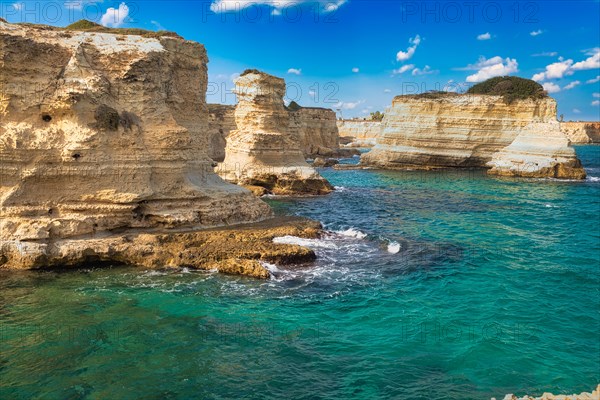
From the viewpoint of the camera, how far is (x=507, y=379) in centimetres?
872

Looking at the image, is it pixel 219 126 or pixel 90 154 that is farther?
pixel 219 126

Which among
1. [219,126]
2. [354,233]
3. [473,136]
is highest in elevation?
[219,126]

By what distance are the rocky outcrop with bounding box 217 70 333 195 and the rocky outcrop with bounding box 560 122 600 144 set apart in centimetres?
12505

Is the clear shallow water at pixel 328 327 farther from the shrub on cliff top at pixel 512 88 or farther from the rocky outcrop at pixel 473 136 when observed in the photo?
the shrub on cliff top at pixel 512 88

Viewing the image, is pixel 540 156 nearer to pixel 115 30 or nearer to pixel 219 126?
pixel 115 30

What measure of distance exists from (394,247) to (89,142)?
12142mm

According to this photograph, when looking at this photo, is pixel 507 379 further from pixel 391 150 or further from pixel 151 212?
pixel 391 150

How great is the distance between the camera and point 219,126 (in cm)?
6456

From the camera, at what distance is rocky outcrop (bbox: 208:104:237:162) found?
62281 mm

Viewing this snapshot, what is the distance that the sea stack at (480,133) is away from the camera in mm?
44781

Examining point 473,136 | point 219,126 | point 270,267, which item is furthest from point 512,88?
point 270,267

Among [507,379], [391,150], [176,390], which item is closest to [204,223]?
[176,390]

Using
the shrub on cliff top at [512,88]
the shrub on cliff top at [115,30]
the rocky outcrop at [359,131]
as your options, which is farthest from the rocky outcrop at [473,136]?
the rocky outcrop at [359,131]

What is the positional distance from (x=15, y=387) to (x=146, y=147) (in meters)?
10.3
